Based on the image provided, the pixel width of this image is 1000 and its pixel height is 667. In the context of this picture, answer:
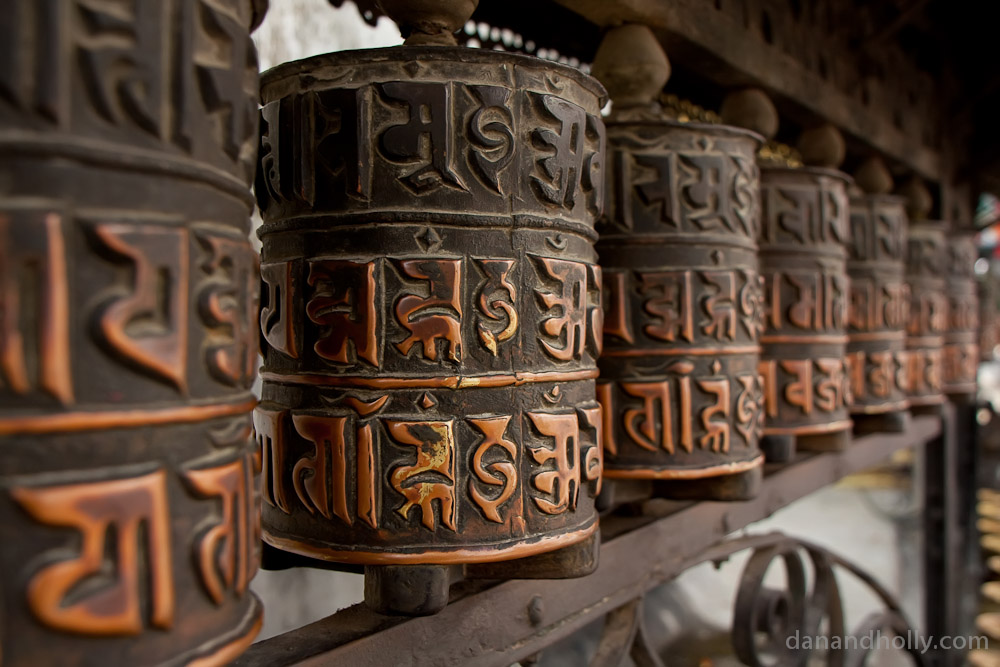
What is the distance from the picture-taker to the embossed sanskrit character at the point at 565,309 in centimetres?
62

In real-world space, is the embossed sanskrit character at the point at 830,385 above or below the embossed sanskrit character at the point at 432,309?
below

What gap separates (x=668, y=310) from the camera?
0.87 meters

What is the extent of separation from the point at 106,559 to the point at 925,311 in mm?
1806

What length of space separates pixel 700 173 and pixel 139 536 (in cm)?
69

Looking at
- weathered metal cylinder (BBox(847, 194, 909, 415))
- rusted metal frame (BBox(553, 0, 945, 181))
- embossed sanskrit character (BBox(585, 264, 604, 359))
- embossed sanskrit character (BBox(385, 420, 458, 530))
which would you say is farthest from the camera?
weathered metal cylinder (BBox(847, 194, 909, 415))

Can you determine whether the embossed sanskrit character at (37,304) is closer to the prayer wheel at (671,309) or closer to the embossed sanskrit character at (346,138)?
the embossed sanskrit character at (346,138)

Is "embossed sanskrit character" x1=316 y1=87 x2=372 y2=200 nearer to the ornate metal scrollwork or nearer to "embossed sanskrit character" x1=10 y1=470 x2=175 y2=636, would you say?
"embossed sanskrit character" x1=10 y1=470 x2=175 y2=636

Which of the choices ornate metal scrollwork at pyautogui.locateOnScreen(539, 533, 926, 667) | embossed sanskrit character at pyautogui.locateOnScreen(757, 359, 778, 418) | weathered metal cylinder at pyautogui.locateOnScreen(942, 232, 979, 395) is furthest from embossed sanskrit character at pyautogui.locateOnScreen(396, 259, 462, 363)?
weathered metal cylinder at pyautogui.locateOnScreen(942, 232, 979, 395)

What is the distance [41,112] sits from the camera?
0.35 meters

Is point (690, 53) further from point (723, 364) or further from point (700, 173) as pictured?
point (723, 364)

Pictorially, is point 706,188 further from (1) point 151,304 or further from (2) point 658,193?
(1) point 151,304

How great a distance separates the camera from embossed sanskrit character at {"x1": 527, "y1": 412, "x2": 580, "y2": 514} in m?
0.62

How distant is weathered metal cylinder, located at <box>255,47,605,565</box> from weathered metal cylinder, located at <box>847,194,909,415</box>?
1012 millimetres

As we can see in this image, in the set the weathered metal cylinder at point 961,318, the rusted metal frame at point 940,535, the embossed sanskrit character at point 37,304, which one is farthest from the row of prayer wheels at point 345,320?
the rusted metal frame at point 940,535
